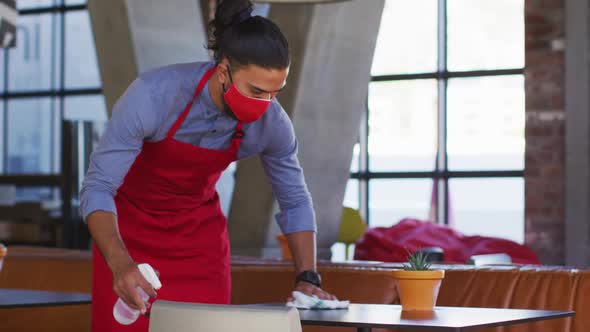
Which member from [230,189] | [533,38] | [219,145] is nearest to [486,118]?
[533,38]

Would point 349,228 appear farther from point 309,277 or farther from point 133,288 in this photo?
point 133,288

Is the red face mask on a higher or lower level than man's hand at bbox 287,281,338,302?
higher

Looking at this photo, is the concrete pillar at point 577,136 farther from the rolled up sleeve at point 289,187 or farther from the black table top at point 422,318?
the black table top at point 422,318

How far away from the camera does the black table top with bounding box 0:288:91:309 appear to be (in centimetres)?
205

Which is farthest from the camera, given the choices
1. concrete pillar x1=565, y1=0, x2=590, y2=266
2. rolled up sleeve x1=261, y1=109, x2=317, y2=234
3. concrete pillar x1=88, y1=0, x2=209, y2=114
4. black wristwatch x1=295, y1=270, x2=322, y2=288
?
concrete pillar x1=565, y1=0, x2=590, y2=266

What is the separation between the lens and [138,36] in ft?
19.8

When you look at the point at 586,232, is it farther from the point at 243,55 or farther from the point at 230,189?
the point at 243,55

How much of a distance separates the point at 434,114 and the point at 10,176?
5.09m

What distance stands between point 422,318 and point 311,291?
0.39 m

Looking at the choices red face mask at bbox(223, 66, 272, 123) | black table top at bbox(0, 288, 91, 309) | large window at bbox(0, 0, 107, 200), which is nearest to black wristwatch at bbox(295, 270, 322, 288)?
red face mask at bbox(223, 66, 272, 123)

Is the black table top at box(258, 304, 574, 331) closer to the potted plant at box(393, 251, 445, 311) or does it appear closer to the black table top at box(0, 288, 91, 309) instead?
the potted plant at box(393, 251, 445, 311)

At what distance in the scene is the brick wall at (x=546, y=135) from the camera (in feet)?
24.4

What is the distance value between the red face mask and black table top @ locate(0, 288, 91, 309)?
550 mm

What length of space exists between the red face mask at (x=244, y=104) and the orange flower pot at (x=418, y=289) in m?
0.42
